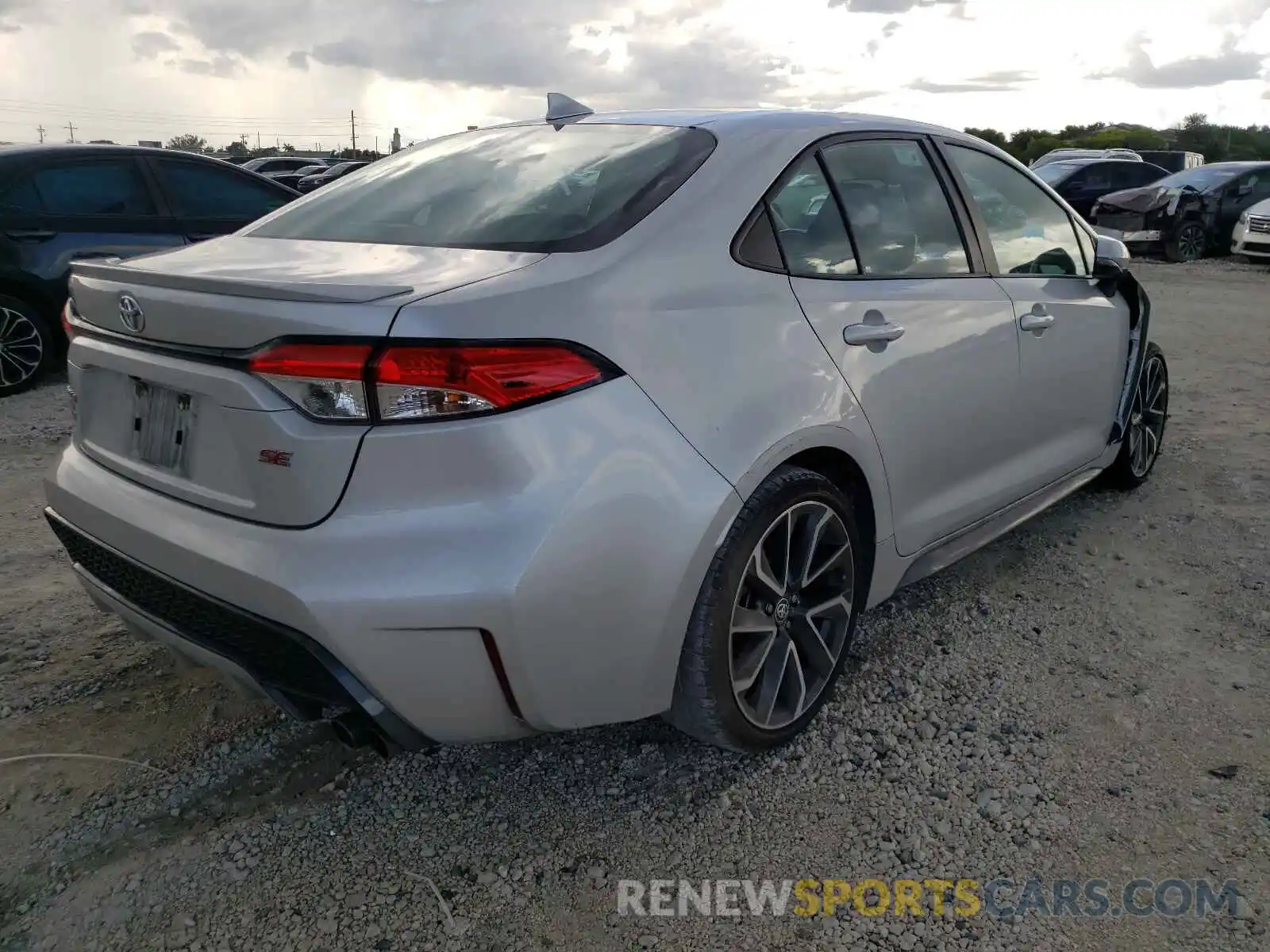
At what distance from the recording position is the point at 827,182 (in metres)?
2.88

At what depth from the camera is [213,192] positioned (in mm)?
7176

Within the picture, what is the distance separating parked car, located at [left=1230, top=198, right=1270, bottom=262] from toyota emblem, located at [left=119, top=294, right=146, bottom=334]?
1584cm

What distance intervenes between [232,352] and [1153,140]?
169 ft

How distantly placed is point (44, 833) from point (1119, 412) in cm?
406

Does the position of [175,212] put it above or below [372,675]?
above

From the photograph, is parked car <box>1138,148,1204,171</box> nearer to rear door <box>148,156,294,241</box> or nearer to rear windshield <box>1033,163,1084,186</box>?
rear windshield <box>1033,163,1084,186</box>

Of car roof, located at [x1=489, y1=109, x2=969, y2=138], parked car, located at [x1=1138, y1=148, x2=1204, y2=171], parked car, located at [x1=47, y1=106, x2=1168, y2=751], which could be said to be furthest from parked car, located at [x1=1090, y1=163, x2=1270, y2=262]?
parked car, located at [x1=47, y1=106, x2=1168, y2=751]

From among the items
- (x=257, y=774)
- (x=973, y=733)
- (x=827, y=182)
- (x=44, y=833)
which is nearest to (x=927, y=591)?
(x=973, y=733)

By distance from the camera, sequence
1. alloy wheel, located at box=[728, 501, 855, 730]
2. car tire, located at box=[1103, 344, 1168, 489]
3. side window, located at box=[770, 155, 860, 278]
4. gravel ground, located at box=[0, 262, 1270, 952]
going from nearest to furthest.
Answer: gravel ground, located at box=[0, 262, 1270, 952], alloy wheel, located at box=[728, 501, 855, 730], side window, located at box=[770, 155, 860, 278], car tire, located at box=[1103, 344, 1168, 489]

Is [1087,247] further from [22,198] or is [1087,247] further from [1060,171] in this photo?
[1060,171]

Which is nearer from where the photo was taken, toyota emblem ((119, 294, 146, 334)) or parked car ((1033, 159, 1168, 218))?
toyota emblem ((119, 294, 146, 334))

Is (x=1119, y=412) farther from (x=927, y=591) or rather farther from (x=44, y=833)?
(x=44, y=833)

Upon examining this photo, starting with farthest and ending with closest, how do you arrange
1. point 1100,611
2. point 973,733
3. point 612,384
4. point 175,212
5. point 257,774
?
point 175,212
point 1100,611
point 973,733
point 257,774
point 612,384

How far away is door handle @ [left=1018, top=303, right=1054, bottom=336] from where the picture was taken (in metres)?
3.47
